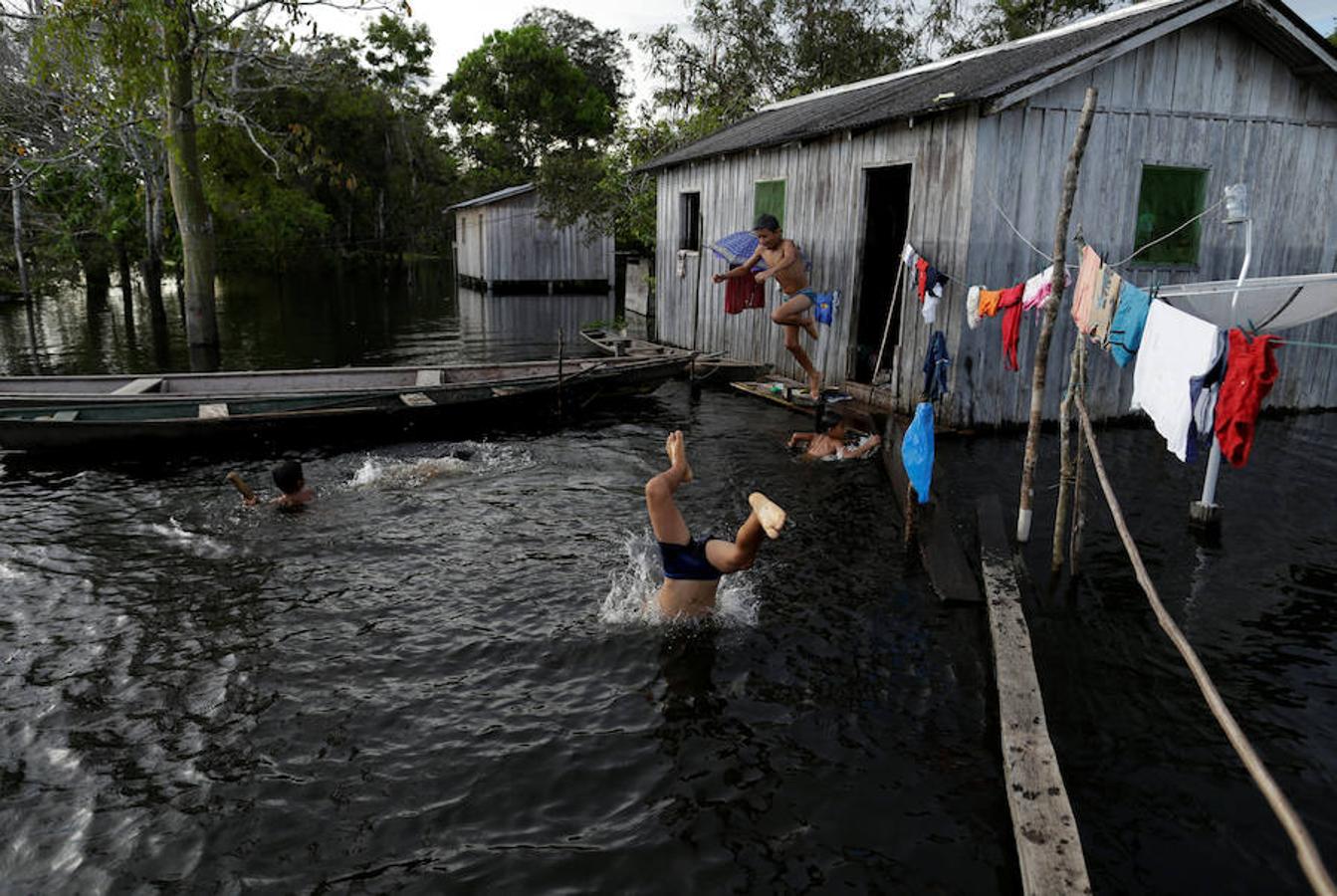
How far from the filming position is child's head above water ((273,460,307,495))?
30.5 feet

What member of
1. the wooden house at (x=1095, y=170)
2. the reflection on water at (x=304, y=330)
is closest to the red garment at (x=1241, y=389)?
the wooden house at (x=1095, y=170)

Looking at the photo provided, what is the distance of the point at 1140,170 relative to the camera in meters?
11.8

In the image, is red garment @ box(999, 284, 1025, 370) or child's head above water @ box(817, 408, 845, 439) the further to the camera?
child's head above water @ box(817, 408, 845, 439)

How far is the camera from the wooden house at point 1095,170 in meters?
11.1

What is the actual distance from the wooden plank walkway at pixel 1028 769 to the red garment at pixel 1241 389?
6.12 ft

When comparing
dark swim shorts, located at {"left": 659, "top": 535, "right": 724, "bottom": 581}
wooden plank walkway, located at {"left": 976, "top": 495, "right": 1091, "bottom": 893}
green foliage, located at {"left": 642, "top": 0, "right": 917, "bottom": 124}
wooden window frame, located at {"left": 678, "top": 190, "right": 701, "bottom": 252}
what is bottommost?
wooden plank walkway, located at {"left": 976, "top": 495, "right": 1091, "bottom": 893}

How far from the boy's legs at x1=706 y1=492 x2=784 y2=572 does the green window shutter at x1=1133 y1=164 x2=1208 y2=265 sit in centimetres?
911

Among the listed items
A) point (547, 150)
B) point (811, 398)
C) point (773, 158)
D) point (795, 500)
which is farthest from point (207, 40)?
point (547, 150)

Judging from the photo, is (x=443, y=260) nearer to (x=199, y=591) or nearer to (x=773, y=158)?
(x=773, y=158)

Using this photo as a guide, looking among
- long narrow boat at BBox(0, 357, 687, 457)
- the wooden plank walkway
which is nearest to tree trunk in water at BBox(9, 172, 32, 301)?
long narrow boat at BBox(0, 357, 687, 457)

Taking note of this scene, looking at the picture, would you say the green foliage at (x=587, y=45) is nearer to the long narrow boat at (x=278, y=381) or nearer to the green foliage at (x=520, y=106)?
the green foliage at (x=520, y=106)

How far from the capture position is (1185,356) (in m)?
6.25

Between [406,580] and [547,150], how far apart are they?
167 ft

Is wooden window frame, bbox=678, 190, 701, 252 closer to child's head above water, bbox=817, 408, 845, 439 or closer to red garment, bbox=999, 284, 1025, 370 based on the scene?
child's head above water, bbox=817, 408, 845, 439
